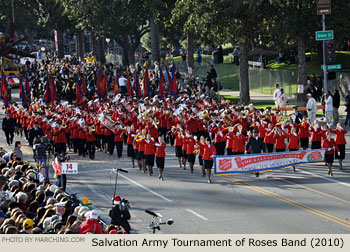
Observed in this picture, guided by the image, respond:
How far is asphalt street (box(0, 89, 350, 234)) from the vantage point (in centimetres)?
1781

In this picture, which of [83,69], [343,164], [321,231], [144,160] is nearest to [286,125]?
[343,164]

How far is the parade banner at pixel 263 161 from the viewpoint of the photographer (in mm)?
22719

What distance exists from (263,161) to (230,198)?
9.33 ft

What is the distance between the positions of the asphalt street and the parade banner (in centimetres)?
42

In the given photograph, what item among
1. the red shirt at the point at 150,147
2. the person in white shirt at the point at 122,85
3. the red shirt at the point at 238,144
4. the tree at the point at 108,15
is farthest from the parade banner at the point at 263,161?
the tree at the point at 108,15

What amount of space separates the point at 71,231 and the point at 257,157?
11.8m

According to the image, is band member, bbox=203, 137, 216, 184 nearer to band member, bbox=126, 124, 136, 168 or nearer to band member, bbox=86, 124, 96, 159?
band member, bbox=126, 124, 136, 168

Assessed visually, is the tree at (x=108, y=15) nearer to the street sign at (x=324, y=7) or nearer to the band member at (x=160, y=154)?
the street sign at (x=324, y=7)

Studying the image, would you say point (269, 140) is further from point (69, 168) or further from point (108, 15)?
point (108, 15)

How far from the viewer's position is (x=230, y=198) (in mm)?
20797

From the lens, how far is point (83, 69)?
48.7 metres


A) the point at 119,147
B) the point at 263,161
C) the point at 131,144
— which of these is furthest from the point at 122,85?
the point at 263,161

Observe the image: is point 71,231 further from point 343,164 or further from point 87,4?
point 87,4

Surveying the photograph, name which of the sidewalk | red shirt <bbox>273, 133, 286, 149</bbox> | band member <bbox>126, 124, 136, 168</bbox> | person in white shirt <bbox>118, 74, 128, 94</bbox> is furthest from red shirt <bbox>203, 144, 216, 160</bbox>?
person in white shirt <bbox>118, 74, 128, 94</bbox>
